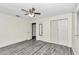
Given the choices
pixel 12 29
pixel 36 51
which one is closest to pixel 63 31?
pixel 36 51

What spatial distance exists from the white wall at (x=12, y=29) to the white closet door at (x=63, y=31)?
11.6ft

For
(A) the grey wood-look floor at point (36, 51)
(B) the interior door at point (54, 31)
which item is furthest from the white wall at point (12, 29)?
(B) the interior door at point (54, 31)

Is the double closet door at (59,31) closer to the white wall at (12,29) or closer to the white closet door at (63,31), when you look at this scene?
the white closet door at (63,31)

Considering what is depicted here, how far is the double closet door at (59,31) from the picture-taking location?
5049 mm

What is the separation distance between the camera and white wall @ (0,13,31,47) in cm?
475

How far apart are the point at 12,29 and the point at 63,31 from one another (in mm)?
3949

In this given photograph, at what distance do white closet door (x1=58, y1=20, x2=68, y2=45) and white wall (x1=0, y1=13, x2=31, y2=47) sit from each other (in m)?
3.55

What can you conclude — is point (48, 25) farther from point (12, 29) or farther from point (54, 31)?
point (12, 29)

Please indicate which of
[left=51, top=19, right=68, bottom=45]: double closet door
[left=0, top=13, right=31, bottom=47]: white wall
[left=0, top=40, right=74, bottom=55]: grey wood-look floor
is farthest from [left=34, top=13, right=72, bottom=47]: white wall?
[left=0, top=13, right=31, bottom=47]: white wall

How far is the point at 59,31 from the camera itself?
546cm

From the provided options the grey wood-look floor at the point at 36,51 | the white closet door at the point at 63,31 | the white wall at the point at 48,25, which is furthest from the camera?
the white closet door at the point at 63,31

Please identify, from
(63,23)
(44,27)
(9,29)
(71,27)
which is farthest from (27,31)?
(71,27)

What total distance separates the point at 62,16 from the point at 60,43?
2.06 m

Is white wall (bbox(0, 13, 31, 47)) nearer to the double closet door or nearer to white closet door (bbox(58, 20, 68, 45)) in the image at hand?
the double closet door
